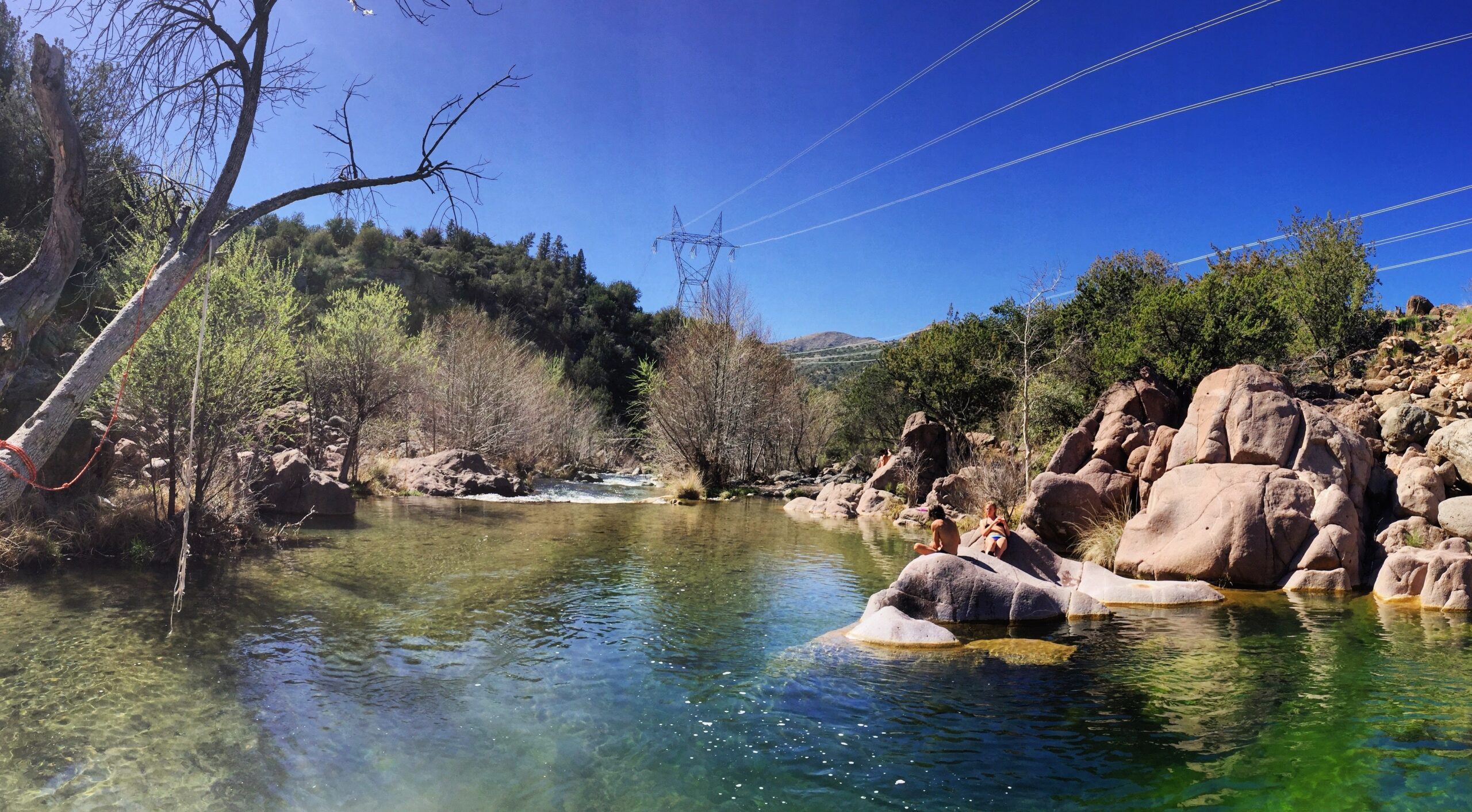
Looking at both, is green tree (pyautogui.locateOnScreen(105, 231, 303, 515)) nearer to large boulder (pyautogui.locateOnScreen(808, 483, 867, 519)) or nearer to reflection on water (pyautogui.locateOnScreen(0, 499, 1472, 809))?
reflection on water (pyautogui.locateOnScreen(0, 499, 1472, 809))

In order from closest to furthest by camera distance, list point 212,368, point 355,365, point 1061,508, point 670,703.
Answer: point 670,703
point 212,368
point 1061,508
point 355,365

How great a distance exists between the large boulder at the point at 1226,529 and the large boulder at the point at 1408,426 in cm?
313

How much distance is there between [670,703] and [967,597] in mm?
5536

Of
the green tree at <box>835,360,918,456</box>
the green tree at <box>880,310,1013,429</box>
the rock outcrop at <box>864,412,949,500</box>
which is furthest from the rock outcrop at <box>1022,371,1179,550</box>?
the green tree at <box>835,360,918,456</box>

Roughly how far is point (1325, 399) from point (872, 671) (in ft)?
53.2

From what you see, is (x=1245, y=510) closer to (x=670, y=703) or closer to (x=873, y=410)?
(x=670, y=703)

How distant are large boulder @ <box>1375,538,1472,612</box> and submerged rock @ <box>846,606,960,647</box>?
7855mm

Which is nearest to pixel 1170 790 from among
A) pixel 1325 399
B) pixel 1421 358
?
pixel 1325 399

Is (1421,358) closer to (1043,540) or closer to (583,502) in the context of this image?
(1043,540)

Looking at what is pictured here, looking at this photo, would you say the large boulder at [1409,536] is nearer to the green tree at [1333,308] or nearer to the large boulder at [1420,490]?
the large boulder at [1420,490]

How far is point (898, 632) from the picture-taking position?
10227 millimetres

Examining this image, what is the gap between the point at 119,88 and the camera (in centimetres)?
628

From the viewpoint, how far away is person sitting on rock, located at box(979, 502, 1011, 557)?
1333cm

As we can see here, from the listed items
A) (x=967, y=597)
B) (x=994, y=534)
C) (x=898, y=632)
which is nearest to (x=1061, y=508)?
(x=994, y=534)
